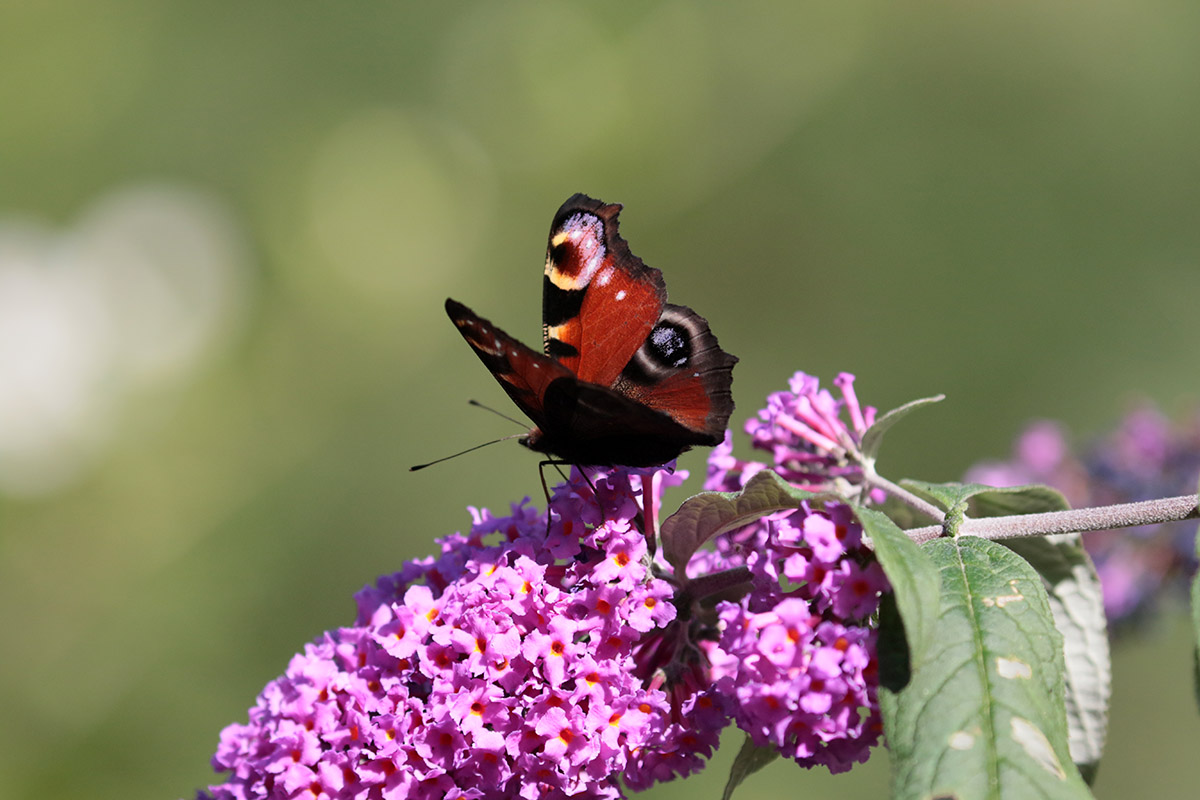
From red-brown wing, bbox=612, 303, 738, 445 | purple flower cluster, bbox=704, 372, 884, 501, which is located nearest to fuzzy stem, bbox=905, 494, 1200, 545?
purple flower cluster, bbox=704, 372, 884, 501

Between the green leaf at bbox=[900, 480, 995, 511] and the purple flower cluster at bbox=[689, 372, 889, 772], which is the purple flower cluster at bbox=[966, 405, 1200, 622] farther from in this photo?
the purple flower cluster at bbox=[689, 372, 889, 772]

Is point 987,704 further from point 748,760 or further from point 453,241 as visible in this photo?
point 453,241

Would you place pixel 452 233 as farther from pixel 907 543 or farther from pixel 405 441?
pixel 907 543

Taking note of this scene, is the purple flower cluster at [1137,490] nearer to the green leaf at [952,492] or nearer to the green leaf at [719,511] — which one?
the green leaf at [952,492]

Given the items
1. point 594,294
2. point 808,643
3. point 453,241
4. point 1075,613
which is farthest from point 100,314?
point 1075,613

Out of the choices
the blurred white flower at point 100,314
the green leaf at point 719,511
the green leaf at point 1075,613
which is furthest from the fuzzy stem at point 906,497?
the blurred white flower at point 100,314

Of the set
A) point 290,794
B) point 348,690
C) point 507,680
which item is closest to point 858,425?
point 507,680
